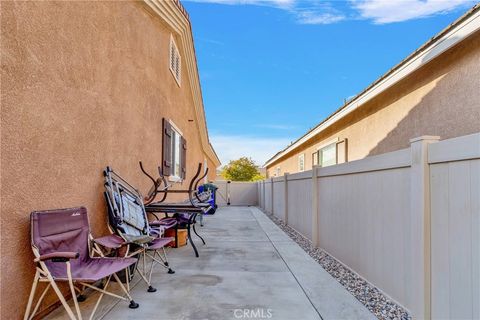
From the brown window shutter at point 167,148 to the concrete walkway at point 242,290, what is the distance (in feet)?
7.35

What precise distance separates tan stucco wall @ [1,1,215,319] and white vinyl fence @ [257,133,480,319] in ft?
10.4

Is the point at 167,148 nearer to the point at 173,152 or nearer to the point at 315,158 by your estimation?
the point at 173,152

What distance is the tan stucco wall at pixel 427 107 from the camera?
4082 mm

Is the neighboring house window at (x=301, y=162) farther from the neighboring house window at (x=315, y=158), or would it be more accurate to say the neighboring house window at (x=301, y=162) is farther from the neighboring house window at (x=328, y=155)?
the neighboring house window at (x=328, y=155)

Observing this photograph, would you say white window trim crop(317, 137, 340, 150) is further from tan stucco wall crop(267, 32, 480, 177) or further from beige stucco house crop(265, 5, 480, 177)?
tan stucco wall crop(267, 32, 480, 177)

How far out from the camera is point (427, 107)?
5.00 metres

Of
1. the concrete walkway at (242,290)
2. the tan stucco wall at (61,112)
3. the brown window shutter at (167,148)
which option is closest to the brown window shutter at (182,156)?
the brown window shutter at (167,148)

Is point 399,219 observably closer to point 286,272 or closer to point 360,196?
point 360,196

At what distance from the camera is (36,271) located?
2707 millimetres

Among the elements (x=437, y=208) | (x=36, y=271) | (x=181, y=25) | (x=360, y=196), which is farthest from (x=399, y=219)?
(x=181, y=25)

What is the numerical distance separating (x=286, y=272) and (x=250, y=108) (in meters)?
21.5

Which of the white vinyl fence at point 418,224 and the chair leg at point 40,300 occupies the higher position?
the white vinyl fence at point 418,224

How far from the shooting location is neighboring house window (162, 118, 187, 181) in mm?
7305

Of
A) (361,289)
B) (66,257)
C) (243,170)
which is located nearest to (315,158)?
(361,289)
